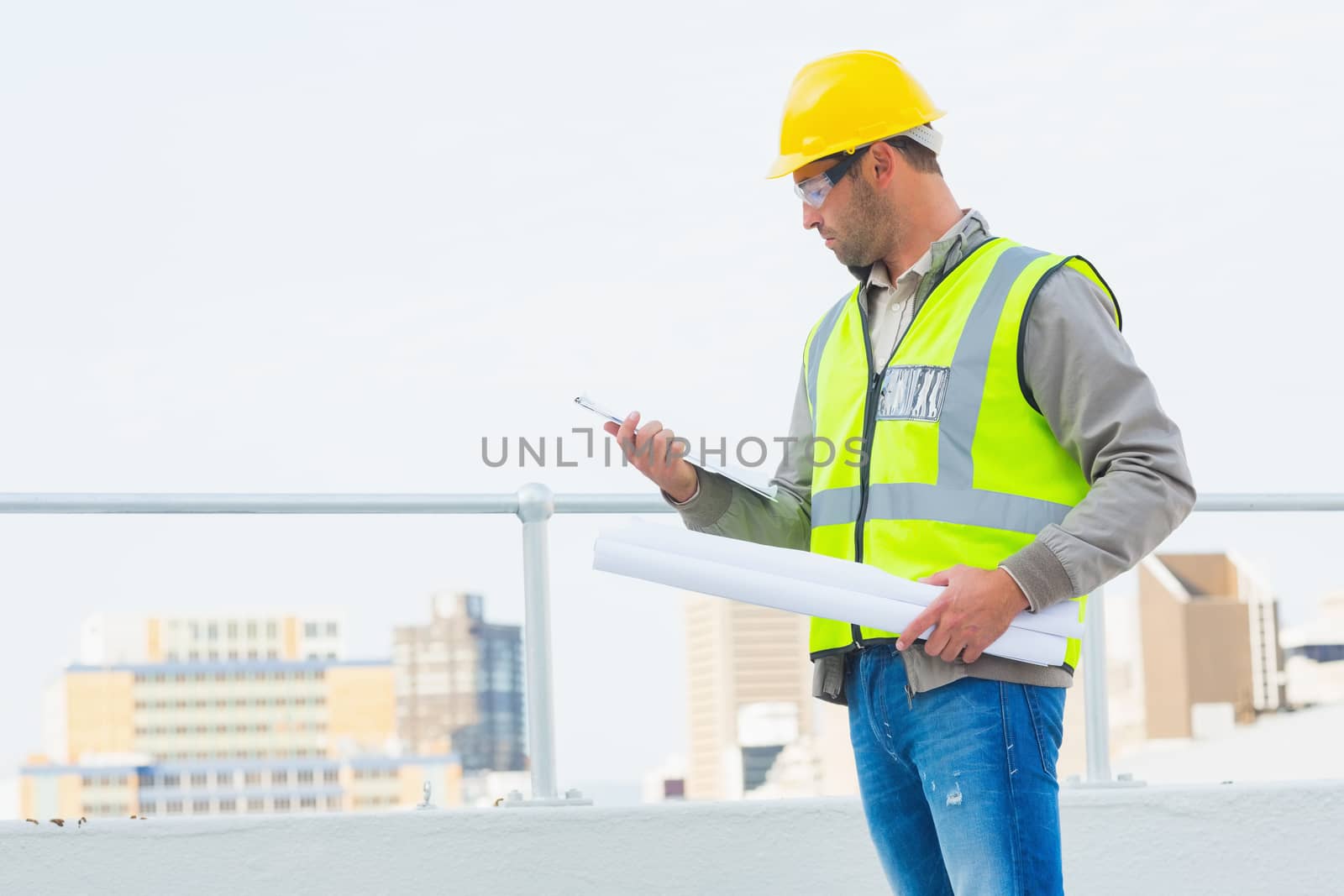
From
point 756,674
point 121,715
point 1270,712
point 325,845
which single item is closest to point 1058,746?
point 325,845

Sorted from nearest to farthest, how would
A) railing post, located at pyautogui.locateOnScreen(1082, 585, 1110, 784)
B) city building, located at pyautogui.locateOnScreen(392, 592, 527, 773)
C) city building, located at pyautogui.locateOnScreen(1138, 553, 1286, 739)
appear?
1. railing post, located at pyautogui.locateOnScreen(1082, 585, 1110, 784)
2. city building, located at pyautogui.locateOnScreen(1138, 553, 1286, 739)
3. city building, located at pyautogui.locateOnScreen(392, 592, 527, 773)

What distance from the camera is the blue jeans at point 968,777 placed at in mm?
1942

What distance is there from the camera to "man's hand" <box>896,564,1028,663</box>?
1.95m

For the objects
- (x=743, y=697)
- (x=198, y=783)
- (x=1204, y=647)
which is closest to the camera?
(x=1204, y=647)

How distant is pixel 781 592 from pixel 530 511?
4.43 ft

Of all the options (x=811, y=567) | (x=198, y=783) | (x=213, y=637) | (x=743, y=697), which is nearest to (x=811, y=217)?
(x=811, y=567)

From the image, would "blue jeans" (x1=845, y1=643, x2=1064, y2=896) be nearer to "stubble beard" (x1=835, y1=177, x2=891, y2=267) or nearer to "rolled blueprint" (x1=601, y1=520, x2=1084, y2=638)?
"rolled blueprint" (x1=601, y1=520, x2=1084, y2=638)

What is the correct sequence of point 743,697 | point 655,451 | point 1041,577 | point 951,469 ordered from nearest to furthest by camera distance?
point 1041,577 < point 951,469 < point 655,451 < point 743,697

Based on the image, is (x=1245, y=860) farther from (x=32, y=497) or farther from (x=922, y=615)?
(x=32, y=497)

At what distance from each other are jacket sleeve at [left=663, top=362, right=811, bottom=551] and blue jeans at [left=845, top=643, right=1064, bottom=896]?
319 mm

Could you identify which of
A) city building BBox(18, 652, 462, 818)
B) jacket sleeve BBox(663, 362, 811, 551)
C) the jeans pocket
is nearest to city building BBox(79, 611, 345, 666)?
city building BBox(18, 652, 462, 818)

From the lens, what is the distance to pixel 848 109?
214 centimetres

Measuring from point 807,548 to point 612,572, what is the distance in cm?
45

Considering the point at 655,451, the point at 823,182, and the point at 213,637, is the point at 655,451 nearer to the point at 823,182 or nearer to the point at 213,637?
the point at 823,182
